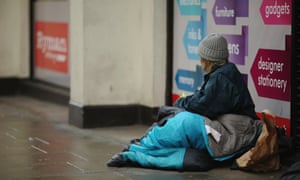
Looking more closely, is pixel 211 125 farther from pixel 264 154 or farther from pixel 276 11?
pixel 276 11

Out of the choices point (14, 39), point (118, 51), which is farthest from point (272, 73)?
point (14, 39)

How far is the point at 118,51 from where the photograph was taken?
1005 centimetres

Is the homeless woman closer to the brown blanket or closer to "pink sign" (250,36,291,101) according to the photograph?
the brown blanket

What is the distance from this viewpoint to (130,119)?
10.2 m

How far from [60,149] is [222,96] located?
2182 mm

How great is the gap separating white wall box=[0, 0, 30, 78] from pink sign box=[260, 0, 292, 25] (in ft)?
20.9

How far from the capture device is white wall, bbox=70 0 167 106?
9.84 meters

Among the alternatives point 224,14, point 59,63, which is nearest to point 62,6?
point 59,63

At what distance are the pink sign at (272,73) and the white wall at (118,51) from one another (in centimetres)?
191

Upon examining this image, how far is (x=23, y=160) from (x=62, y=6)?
16.0 ft

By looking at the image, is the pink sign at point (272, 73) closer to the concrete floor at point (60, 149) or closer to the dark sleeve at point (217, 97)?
the dark sleeve at point (217, 97)

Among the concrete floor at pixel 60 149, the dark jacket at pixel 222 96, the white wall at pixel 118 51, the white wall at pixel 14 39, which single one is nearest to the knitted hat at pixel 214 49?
the dark jacket at pixel 222 96

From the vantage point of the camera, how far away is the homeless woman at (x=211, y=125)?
7281 millimetres

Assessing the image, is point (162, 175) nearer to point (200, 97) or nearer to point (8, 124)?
point (200, 97)
